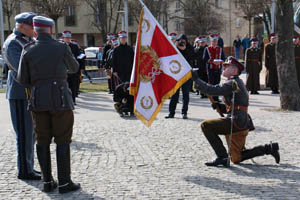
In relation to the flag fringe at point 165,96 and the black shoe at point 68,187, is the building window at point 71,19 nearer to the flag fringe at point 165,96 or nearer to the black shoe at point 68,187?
the flag fringe at point 165,96

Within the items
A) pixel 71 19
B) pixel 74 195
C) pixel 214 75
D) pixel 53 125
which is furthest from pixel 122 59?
pixel 71 19

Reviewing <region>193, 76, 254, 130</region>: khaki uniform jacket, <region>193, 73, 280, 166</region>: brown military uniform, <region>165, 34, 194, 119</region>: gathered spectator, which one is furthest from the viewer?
<region>165, 34, 194, 119</region>: gathered spectator

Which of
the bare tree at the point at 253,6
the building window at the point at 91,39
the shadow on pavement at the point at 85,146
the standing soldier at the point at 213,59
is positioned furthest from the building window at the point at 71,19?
the shadow on pavement at the point at 85,146

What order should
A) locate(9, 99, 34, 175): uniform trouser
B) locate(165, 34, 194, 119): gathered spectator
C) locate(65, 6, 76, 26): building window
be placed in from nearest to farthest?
locate(9, 99, 34, 175): uniform trouser, locate(165, 34, 194, 119): gathered spectator, locate(65, 6, 76, 26): building window

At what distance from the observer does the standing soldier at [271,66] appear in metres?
15.4

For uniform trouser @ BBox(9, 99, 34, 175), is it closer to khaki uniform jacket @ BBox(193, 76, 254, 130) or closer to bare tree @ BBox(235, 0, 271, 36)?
→ khaki uniform jacket @ BBox(193, 76, 254, 130)

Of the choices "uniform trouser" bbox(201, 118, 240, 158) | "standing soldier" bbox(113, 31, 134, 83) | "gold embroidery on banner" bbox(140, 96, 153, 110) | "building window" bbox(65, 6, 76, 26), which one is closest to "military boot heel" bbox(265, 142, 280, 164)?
"uniform trouser" bbox(201, 118, 240, 158)

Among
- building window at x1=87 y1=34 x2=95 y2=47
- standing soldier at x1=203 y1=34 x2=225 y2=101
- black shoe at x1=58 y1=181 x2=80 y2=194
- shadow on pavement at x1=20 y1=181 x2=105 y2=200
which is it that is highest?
building window at x1=87 y1=34 x2=95 y2=47

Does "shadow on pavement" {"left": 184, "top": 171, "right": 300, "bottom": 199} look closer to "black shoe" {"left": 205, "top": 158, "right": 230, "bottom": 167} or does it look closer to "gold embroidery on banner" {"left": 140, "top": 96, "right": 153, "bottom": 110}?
"black shoe" {"left": 205, "top": 158, "right": 230, "bottom": 167}

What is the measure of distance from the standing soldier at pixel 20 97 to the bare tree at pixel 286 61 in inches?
296

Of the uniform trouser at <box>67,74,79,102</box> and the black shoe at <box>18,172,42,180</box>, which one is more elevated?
the uniform trouser at <box>67,74,79,102</box>

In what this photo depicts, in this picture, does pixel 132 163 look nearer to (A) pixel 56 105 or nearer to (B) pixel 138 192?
(B) pixel 138 192

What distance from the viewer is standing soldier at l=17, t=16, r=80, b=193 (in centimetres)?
519

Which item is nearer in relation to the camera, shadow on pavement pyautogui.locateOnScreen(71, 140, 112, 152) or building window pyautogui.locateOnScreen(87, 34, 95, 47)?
shadow on pavement pyautogui.locateOnScreen(71, 140, 112, 152)
